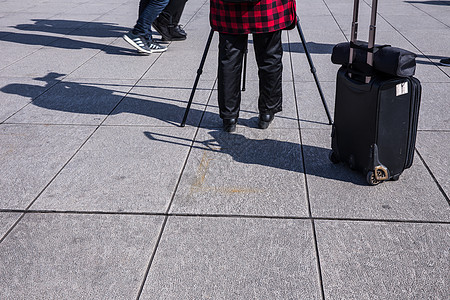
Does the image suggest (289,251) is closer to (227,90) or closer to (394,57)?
(394,57)

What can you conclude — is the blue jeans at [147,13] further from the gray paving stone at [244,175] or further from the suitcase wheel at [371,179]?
the suitcase wheel at [371,179]

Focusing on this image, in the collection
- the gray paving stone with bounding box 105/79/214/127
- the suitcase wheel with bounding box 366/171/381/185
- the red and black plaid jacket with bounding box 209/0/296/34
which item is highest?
the red and black plaid jacket with bounding box 209/0/296/34

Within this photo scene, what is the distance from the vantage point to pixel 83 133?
14.5ft

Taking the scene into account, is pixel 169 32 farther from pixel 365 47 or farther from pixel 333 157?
pixel 365 47

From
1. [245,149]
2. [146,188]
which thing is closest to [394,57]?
[245,149]

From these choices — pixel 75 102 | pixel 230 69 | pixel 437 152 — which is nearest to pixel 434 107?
pixel 437 152

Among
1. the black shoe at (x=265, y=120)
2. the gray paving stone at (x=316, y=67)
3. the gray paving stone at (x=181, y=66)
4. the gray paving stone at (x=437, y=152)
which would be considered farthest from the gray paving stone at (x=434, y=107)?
the gray paving stone at (x=181, y=66)

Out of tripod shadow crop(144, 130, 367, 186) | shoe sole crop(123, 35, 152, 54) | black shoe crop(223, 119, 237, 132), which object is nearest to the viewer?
tripod shadow crop(144, 130, 367, 186)

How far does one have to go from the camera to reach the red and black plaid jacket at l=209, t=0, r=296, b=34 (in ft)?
12.7

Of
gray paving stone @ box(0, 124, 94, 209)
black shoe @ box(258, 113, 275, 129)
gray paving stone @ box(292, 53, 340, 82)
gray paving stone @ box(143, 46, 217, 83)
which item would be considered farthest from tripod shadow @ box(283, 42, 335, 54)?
gray paving stone @ box(0, 124, 94, 209)

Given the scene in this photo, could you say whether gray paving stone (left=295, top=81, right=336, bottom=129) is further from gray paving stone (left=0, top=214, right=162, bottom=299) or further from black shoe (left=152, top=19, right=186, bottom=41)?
black shoe (left=152, top=19, right=186, bottom=41)

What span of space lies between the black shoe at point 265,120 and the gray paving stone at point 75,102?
4.97 ft

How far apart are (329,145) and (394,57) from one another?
4.05ft

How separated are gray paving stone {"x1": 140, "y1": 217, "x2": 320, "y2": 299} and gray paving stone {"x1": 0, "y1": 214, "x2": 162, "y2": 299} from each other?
13 centimetres
